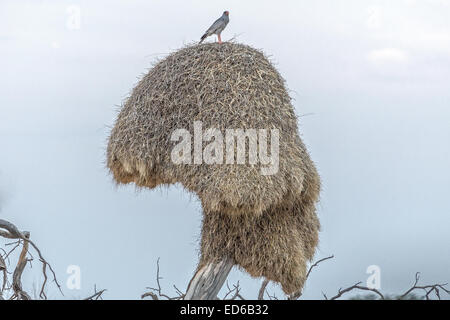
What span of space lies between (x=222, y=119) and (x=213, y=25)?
5.50 feet

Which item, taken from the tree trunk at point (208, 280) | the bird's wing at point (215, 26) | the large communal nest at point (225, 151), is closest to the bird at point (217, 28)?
the bird's wing at point (215, 26)

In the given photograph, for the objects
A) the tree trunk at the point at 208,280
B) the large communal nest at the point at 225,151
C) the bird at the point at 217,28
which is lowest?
the tree trunk at the point at 208,280

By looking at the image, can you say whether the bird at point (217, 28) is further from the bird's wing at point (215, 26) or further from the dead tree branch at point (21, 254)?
the dead tree branch at point (21, 254)

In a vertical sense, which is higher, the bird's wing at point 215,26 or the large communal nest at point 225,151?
the bird's wing at point 215,26

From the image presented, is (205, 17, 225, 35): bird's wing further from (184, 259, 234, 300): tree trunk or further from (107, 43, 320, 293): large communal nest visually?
(184, 259, 234, 300): tree trunk

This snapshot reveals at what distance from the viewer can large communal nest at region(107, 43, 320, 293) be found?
685 cm

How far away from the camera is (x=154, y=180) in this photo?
7.40 meters

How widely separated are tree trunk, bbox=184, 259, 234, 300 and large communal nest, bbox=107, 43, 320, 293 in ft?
0.36

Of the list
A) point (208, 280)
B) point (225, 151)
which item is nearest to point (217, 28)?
point (225, 151)

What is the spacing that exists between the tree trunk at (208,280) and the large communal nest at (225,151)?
0.11 metres

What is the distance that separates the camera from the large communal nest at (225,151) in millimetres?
6848
